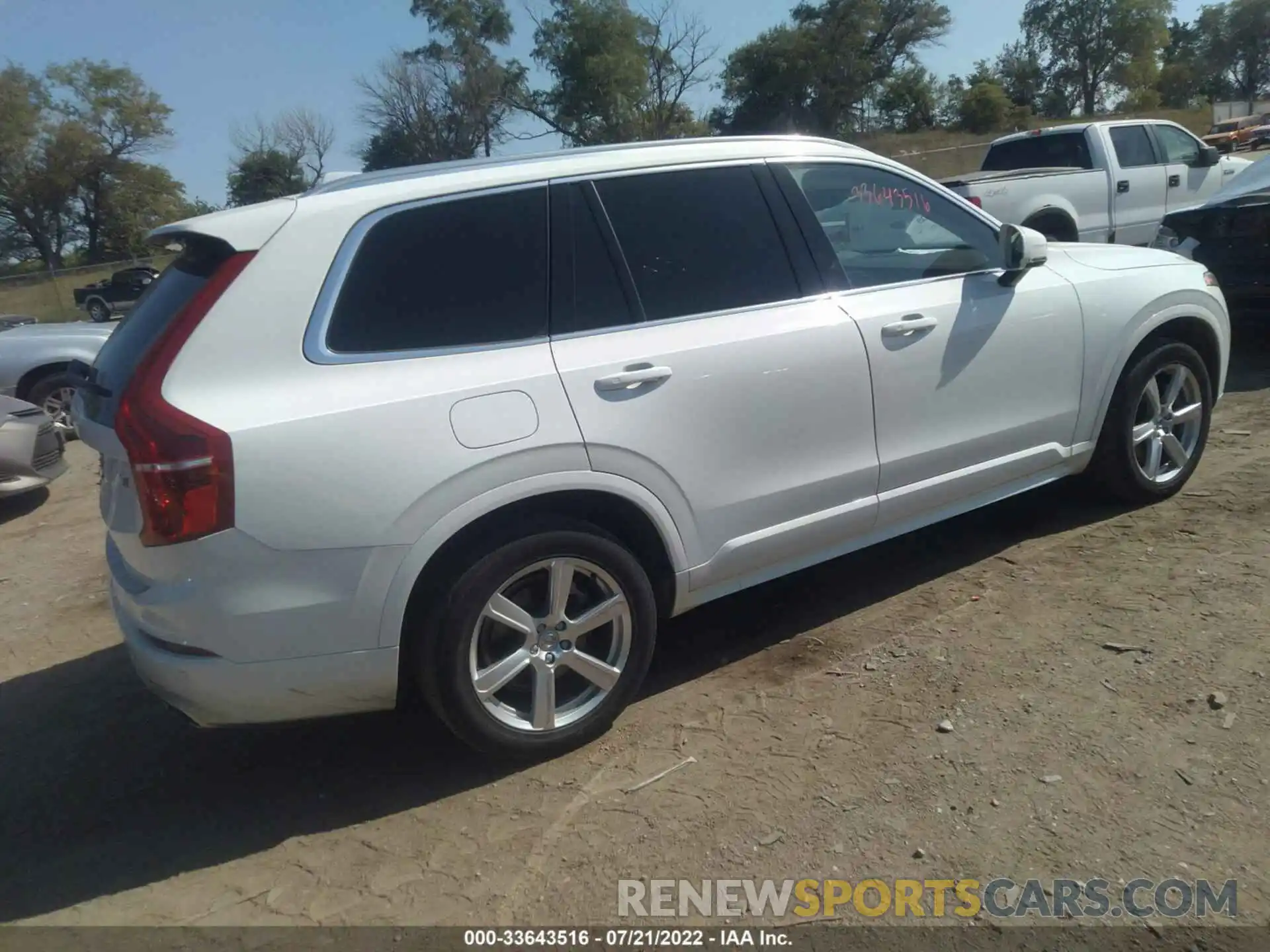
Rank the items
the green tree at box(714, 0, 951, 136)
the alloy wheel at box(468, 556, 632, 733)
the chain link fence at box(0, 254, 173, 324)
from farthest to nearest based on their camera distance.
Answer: the green tree at box(714, 0, 951, 136) < the chain link fence at box(0, 254, 173, 324) < the alloy wheel at box(468, 556, 632, 733)

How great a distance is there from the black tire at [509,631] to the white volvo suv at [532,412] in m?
0.01

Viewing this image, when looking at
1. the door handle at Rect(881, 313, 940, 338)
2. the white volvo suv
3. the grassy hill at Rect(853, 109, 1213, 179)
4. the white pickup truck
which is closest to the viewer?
the white volvo suv

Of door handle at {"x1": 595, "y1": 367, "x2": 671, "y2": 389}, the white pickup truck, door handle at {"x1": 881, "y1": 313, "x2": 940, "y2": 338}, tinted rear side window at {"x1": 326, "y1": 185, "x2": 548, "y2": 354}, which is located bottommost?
door handle at {"x1": 595, "y1": 367, "x2": 671, "y2": 389}

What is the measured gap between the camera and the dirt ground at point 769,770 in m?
2.86

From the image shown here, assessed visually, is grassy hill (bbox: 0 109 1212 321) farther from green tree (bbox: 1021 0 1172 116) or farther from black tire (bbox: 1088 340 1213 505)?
green tree (bbox: 1021 0 1172 116)

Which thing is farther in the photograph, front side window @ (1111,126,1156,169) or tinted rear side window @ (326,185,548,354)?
front side window @ (1111,126,1156,169)

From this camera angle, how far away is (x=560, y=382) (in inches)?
128

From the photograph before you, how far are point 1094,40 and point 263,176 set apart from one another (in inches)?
2029

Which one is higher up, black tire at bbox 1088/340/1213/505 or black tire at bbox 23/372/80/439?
black tire at bbox 1088/340/1213/505

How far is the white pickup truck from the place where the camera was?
414 inches

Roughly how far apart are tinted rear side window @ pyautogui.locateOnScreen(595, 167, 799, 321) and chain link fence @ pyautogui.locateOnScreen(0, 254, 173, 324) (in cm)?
2841

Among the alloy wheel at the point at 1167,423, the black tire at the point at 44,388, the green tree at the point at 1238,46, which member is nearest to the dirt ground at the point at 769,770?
the alloy wheel at the point at 1167,423

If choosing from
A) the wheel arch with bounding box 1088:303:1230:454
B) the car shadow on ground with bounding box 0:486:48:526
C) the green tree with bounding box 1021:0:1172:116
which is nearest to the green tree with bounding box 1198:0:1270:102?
the green tree with bounding box 1021:0:1172:116

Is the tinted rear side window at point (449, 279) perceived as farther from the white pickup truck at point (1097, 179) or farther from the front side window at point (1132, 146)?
the front side window at point (1132, 146)
